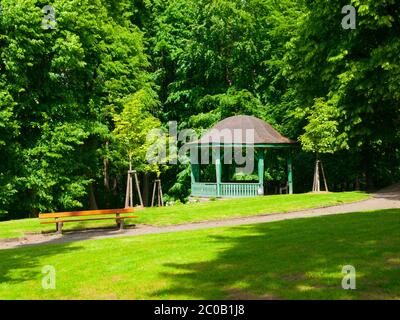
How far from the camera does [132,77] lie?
38.6 meters

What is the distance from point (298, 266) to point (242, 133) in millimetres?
22506

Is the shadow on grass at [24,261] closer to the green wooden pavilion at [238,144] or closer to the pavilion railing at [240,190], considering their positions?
the pavilion railing at [240,190]

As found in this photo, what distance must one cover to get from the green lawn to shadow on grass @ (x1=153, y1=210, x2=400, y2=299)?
588cm

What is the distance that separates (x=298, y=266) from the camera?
9406 millimetres

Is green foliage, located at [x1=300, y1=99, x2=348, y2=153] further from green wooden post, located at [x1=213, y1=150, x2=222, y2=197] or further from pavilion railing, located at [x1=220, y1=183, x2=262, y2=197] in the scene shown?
Result: green wooden post, located at [x1=213, y1=150, x2=222, y2=197]

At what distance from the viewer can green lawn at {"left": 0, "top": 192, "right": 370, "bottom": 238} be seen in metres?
19.4

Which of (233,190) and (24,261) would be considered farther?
(233,190)

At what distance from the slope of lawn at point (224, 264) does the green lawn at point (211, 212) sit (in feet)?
13.8

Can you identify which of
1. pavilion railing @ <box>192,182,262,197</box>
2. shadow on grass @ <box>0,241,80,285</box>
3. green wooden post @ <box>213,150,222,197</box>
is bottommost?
shadow on grass @ <box>0,241,80,285</box>

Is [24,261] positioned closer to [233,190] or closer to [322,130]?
[233,190]

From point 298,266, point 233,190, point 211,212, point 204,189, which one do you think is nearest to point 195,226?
point 211,212

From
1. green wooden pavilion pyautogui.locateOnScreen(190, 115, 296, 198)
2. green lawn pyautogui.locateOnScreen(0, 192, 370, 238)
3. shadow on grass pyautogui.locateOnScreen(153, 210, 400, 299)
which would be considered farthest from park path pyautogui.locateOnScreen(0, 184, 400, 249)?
green wooden pavilion pyautogui.locateOnScreen(190, 115, 296, 198)

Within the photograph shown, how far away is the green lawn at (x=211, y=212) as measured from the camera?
1944 cm
